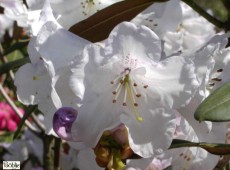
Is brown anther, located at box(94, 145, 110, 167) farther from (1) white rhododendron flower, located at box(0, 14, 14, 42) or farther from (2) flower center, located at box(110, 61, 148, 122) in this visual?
(1) white rhododendron flower, located at box(0, 14, 14, 42)

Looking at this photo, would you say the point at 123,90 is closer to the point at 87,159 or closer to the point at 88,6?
the point at 87,159

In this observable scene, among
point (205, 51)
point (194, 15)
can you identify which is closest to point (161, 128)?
point (205, 51)

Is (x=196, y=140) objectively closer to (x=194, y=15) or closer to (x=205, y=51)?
(x=205, y=51)

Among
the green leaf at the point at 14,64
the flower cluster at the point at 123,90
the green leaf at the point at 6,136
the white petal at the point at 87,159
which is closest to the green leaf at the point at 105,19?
the flower cluster at the point at 123,90

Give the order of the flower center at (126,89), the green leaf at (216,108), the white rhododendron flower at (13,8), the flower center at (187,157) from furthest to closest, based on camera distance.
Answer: the white rhododendron flower at (13,8), the flower center at (187,157), the flower center at (126,89), the green leaf at (216,108)

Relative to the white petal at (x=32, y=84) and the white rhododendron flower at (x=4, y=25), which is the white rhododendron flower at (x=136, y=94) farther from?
the white rhododendron flower at (x=4, y=25)

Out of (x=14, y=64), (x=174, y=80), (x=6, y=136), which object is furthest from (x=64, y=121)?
(x=6, y=136)

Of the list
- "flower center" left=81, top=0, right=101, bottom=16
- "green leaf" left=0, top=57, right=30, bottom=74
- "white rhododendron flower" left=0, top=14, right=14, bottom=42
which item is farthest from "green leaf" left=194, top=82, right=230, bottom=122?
"white rhododendron flower" left=0, top=14, right=14, bottom=42

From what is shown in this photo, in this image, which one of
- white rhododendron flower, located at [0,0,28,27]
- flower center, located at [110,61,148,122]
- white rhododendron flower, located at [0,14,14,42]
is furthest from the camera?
→ white rhododendron flower, located at [0,14,14,42]
